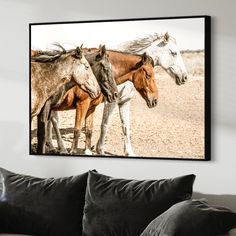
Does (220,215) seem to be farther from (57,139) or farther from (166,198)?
(57,139)

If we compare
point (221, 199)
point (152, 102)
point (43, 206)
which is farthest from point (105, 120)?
point (221, 199)

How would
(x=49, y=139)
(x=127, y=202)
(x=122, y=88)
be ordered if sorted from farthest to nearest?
(x=49, y=139), (x=122, y=88), (x=127, y=202)

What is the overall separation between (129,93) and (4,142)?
100 centimetres

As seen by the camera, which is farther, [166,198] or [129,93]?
[129,93]

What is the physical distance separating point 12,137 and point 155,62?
1.17 meters

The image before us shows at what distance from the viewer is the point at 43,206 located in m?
4.51

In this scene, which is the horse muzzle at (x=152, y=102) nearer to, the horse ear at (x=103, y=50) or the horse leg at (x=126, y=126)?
the horse leg at (x=126, y=126)

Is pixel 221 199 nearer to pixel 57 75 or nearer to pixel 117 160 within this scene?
pixel 117 160

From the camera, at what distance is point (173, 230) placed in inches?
146

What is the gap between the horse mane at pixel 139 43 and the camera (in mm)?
4551

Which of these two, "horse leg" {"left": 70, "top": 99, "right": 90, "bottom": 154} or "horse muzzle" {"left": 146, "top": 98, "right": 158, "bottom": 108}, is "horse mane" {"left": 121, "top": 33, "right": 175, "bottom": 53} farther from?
"horse leg" {"left": 70, "top": 99, "right": 90, "bottom": 154}

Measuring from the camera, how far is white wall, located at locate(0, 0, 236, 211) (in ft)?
14.4

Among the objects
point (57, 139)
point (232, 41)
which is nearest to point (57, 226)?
point (57, 139)

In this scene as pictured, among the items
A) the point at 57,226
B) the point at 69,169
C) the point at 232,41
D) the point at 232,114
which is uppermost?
the point at 232,41
